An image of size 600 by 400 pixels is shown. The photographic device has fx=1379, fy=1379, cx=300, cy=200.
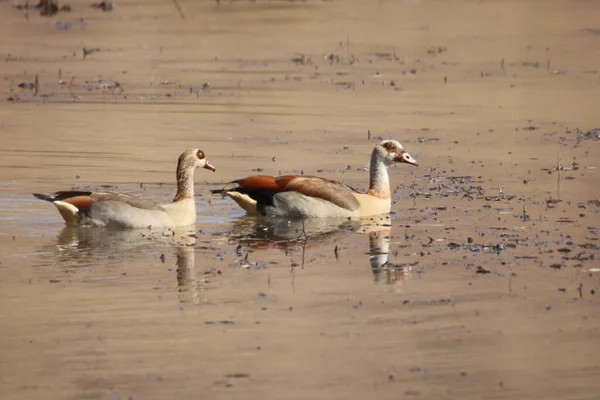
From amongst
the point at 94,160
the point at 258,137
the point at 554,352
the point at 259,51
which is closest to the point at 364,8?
the point at 259,51

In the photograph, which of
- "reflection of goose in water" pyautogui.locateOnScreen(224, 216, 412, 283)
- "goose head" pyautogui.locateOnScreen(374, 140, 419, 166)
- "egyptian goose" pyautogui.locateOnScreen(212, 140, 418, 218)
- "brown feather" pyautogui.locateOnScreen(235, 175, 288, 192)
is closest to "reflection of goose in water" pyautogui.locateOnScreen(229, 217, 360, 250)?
"reflection of goose in water" pyautogui.locateOnScreen(224, 216, 412, 283)

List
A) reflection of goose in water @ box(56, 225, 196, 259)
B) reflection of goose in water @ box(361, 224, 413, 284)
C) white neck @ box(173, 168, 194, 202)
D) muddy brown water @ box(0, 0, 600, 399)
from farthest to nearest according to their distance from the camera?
white neck @ box(173, 168, 194, 202) < reflection of goose in water @ box(56, 225, 196, 259) < reflection of goose in water @ box(361, 224, 413, 284) < muddy brown water @ box(0, 0, 600, 399)

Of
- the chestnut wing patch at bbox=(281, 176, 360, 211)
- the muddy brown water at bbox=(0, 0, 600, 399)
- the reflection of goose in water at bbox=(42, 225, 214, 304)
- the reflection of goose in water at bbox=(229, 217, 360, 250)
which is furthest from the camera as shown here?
the chestnut wing patch at bbox=(281, 176, 360, 211)

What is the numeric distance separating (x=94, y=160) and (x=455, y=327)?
29.1ft

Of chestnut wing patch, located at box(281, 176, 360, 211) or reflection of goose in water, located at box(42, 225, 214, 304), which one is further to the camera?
chestnut wing patch, located at box(281, 176, 360, 211)

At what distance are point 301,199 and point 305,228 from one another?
2.24 ft

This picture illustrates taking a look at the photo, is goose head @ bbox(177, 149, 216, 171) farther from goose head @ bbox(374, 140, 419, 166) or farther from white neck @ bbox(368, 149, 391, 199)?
goose head @ bbox(374, 140, 419, 166)

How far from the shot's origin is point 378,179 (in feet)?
51.5

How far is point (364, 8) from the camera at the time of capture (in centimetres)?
3728

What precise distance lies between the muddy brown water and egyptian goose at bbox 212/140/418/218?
32 cm

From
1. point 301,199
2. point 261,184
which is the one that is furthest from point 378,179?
point 261,184

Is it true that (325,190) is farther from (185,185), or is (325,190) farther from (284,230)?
(185,185)

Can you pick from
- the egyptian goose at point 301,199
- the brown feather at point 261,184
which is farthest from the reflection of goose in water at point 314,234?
the brown feather at point 261,184

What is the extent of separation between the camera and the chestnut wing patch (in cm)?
1508
